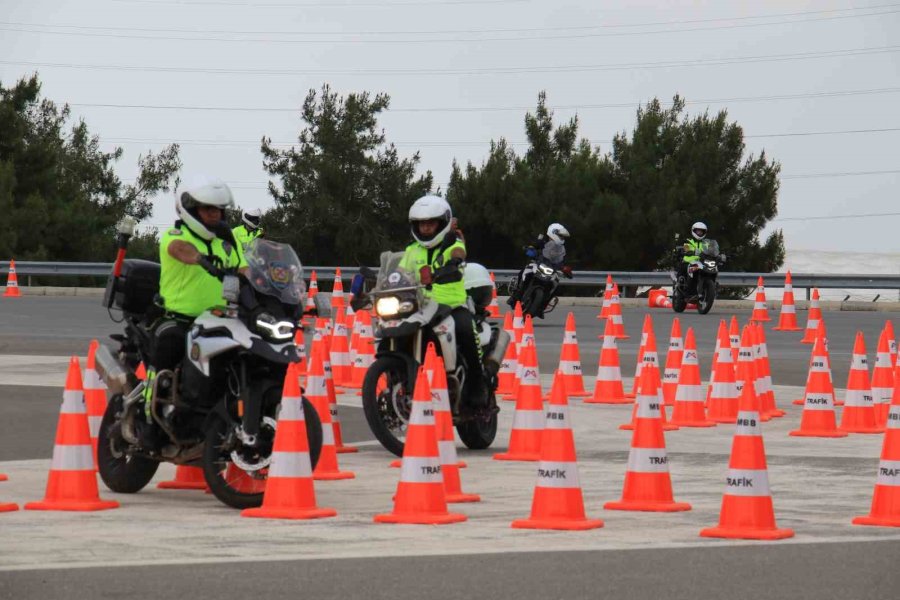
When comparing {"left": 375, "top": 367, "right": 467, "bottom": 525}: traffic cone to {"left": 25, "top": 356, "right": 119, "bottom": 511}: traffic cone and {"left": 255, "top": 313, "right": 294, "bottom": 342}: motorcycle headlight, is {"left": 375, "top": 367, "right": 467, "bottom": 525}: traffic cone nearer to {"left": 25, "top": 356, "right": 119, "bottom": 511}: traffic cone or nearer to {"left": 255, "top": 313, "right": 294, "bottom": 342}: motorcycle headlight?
{"left": 255, "top": 313, "right": 294, "bottom": 342}: motorcycle headlight

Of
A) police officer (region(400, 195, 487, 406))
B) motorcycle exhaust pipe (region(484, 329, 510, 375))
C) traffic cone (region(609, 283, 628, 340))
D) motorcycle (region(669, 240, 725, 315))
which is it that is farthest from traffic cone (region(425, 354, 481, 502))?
motorcycle (region(669, 240, 725, 315))

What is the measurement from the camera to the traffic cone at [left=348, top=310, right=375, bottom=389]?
798 inches

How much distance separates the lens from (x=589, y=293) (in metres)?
60.6

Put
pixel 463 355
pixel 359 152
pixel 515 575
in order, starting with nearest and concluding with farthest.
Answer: pixel 515 575 → pixel 463 355 → pixel 359 152

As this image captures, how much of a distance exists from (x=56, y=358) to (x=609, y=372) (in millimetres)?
8384

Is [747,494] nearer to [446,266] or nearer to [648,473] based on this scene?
[648,473]

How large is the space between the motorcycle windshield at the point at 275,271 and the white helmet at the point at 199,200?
0.93 feet

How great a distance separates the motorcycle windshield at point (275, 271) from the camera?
1151cm

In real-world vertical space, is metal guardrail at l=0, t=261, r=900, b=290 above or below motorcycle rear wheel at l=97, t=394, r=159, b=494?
above

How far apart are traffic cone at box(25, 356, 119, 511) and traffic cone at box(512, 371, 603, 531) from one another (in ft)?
8.06

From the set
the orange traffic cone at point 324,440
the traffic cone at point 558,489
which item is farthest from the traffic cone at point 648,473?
the orange traffic cone at point 324,440

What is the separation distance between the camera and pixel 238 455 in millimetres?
10844

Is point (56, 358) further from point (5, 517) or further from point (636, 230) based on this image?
point (636, 230)

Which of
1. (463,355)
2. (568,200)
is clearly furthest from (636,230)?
(463,355)
